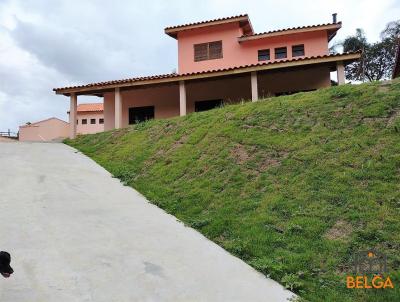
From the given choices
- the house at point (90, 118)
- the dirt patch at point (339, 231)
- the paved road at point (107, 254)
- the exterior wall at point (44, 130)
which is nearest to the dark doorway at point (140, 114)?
the paved road at point (107, 254)

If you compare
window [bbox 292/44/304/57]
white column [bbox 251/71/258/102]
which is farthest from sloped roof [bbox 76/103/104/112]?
white column [bbox 251/71/258/102]

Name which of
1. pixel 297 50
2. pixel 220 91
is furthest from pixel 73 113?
pixel 297 50

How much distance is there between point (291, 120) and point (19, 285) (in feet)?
27.7

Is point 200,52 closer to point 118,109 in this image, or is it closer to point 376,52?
point 118,109

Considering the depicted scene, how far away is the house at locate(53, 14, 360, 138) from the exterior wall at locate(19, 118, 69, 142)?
1493 cm

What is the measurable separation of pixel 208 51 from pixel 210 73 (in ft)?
12.9

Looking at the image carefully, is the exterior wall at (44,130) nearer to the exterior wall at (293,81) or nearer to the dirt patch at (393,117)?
the exterior wall at (293,81)

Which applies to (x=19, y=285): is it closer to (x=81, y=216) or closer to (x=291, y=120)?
(x=81, y=216)

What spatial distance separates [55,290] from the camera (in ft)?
14.2

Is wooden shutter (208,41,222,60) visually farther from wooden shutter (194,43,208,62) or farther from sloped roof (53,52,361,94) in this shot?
sloped roof (53,52,361,94)

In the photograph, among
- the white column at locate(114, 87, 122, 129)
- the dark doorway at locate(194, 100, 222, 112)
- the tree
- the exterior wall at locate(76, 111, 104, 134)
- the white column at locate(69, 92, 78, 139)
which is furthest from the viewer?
the exterior wall at locate(76, 111, 104, 134)

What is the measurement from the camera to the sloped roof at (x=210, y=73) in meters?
16.1

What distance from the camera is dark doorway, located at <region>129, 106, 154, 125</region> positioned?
2080 centimetres

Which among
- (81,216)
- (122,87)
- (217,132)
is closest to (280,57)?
(122,87)
